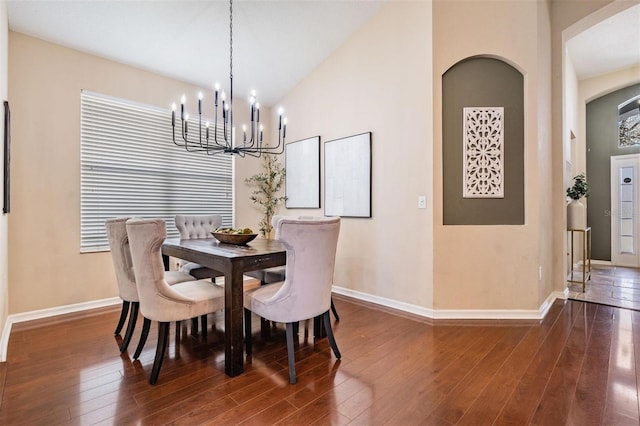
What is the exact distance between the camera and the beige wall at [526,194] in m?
3.12

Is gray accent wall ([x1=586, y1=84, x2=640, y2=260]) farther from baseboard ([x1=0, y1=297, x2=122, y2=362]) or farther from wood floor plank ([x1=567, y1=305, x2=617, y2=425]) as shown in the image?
baseboard ([x1=0, y1=297, x2=122, y2=362])

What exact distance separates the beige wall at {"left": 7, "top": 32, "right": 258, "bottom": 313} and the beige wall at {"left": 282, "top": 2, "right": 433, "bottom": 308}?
2.75m

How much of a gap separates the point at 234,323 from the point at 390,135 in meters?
2.59

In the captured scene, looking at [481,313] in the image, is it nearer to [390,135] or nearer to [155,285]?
[390,135]

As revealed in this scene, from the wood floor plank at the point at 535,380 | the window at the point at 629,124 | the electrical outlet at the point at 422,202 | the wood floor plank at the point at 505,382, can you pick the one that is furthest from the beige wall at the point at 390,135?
the window at the point at 629,124

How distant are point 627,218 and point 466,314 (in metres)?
5.14

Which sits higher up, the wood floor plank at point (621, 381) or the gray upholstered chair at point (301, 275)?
the gray upholstered chair at point (301, 275)

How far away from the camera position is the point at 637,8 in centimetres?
374

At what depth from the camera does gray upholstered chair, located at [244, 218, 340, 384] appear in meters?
2.06

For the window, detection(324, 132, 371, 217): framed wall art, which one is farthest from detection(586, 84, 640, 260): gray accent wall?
detection(324, 132, 371, 217): framed wall art

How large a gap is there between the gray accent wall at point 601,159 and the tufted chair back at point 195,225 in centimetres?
712

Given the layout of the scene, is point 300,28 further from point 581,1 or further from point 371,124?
point 581,1

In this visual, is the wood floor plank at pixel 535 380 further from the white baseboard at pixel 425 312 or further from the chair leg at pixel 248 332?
the chair leg at pixel 248 332

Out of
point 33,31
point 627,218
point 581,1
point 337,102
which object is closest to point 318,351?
point 337,102
